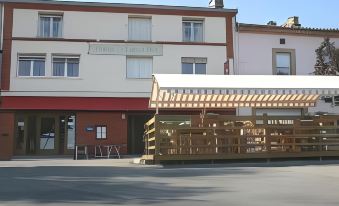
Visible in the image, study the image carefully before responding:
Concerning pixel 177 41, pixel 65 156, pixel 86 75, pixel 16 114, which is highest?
pixel 177 41

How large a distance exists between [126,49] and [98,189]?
18.6 metres

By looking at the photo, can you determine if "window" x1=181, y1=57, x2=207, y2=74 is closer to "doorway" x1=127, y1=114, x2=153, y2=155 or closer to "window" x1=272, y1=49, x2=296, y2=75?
"doorway" x1=127, y1=114, x2=153, y2=155

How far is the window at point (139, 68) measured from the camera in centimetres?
2728

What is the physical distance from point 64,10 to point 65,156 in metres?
7.84

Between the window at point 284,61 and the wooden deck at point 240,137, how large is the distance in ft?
40.5

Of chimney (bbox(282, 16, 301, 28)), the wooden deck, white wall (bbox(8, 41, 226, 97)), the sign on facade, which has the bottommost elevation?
the wooden deck

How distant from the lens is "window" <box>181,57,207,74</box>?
A: 2770cm

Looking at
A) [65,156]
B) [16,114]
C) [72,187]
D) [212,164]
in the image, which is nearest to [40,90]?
[16,114]

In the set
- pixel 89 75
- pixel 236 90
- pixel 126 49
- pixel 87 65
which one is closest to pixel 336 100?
pixel 126 49

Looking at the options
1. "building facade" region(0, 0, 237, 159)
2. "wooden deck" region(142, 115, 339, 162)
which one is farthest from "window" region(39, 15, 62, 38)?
"wooden deck" region(142, 115, 339, 162)

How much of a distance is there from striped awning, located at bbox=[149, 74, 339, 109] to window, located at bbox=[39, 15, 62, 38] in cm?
969

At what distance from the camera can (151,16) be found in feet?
91.0

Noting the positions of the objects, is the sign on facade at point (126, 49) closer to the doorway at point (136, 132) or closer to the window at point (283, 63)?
the doorway at point (136, 132)

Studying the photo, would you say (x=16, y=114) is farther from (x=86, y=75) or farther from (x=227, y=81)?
(x=227, y=81)
